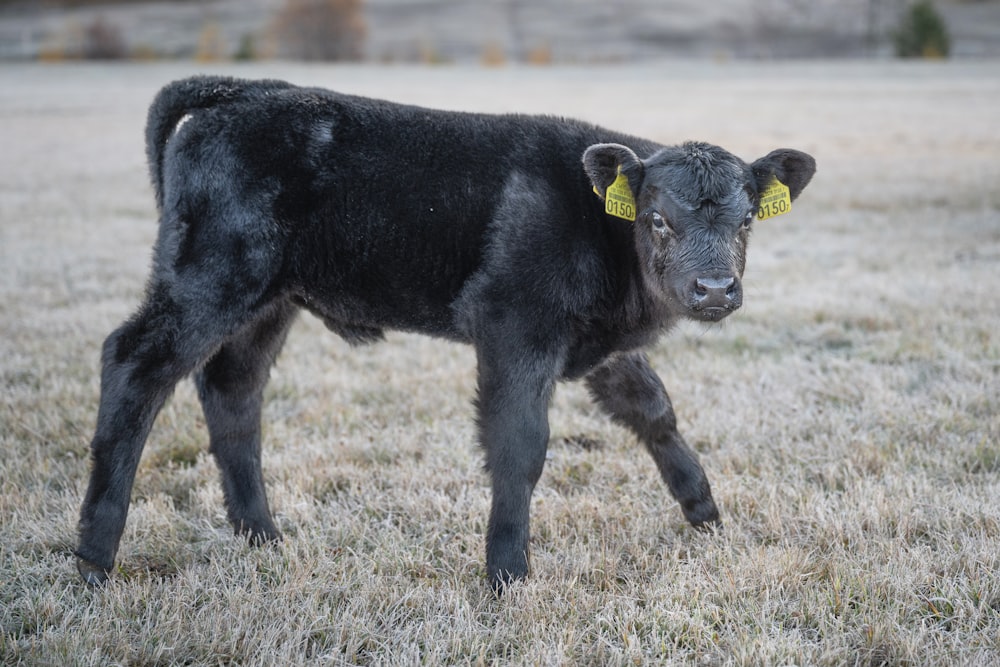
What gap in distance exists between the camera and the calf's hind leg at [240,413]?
498cm

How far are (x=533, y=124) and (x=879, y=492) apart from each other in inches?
108

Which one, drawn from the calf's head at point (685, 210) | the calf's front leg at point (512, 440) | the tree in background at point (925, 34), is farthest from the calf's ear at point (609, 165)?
the tree in background at point (925, 34)

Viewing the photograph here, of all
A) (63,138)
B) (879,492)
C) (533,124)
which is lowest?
(63,138)

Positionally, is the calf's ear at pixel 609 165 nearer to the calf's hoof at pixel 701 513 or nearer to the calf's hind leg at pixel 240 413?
the calf's hoof at pixel 701 513

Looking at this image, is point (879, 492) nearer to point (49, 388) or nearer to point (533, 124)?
point (533, 124)

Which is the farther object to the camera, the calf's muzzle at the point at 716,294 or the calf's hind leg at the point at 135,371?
the calf's hind leg at the point at 135,371

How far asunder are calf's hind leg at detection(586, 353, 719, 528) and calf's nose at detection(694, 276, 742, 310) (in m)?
0.92

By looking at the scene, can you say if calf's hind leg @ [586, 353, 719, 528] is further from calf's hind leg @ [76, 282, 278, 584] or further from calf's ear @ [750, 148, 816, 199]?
calf's hind leg @ [76, 282, 278, 584]

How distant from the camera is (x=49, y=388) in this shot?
22.7 ft

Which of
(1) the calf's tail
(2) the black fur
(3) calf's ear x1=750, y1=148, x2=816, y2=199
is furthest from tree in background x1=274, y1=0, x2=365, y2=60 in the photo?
(3) calf's ear x1=750, y1=148, x2=816, y2=199

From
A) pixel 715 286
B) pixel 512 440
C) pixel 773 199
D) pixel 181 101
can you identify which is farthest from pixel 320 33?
pixel 715 286

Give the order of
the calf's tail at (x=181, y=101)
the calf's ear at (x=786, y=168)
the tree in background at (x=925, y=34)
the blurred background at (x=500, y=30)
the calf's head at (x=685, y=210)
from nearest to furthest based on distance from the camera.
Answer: the calf's head at (x=685, y=210), the calf's ear at (x=786, y=168), the calf's tail at (x=181, y=101), the tree in background at (x=925, y=34), the blurred background at (x=500, y=30)

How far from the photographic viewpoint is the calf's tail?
15.8 ft

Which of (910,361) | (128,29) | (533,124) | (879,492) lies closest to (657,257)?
(533,124)
